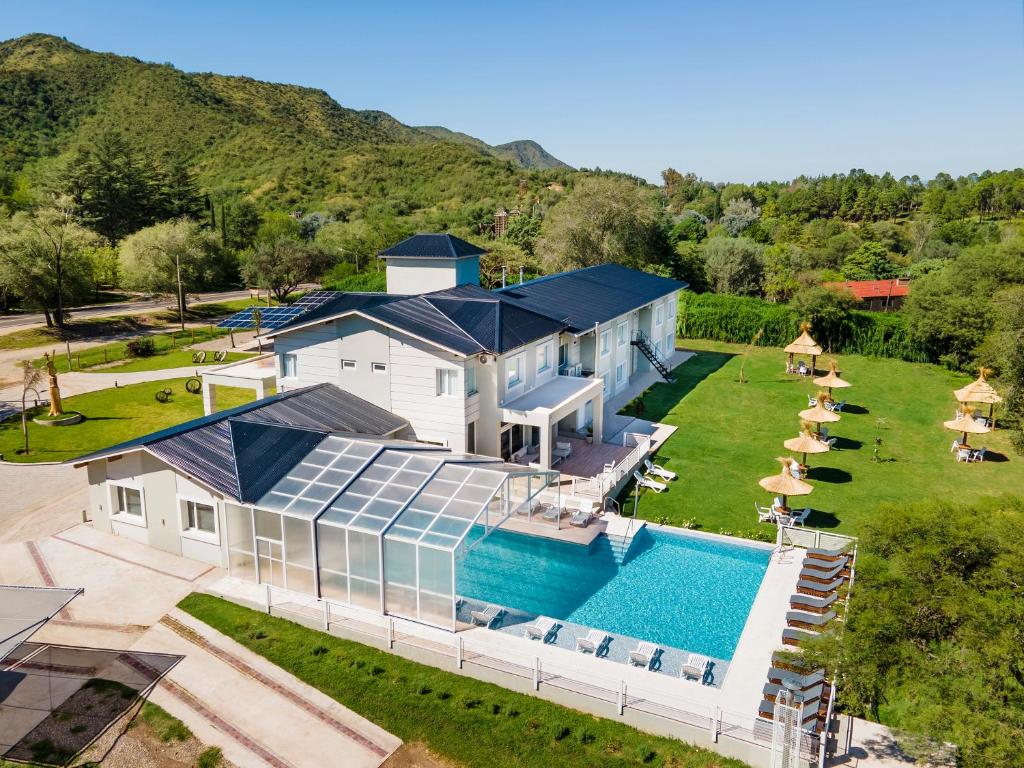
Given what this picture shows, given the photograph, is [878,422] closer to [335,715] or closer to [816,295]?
[816,295]

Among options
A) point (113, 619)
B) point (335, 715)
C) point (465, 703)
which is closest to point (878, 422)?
point (465, 703)

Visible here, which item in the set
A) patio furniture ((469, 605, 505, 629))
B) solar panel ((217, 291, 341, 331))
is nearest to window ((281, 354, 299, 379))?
solar panel ((217, 291, 341, 331))

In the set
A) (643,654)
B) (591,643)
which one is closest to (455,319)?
(591,643)

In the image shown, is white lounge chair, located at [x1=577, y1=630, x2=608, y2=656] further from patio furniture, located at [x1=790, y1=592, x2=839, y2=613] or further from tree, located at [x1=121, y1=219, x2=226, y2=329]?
A: tree, located at [x1=121, y1=219, x2=226, y2=329]

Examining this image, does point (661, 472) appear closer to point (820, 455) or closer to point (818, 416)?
point (818, 416)

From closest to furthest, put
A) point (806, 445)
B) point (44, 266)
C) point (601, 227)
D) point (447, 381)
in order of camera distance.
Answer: point (806, 445) < point (447, 381) < point (44, 266) < point (601, 227)
